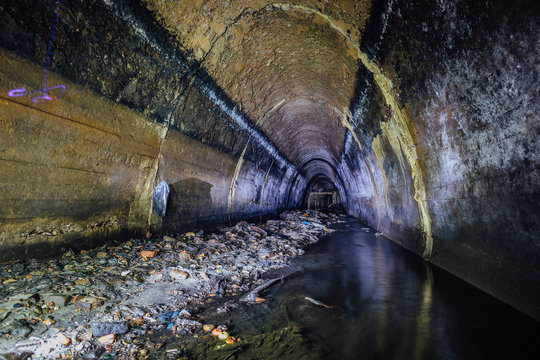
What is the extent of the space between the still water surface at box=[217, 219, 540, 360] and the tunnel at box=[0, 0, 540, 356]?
0.83ft

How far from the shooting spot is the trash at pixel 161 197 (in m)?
4.56

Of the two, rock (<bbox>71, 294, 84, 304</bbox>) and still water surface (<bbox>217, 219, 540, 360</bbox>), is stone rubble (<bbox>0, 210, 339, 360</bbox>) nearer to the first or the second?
rock (<bbox>71, 294, 84, 304</bbox>)

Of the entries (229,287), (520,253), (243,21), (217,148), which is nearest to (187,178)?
A: (217,148)

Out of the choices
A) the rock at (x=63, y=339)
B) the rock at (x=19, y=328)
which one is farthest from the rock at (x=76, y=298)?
the rock at (x=63, y=339)

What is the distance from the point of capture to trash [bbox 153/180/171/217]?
4561 mm

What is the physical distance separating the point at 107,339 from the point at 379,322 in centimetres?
236

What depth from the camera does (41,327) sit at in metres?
2.09

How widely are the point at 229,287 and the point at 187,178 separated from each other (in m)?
2.60

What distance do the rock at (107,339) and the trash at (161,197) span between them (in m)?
2.73

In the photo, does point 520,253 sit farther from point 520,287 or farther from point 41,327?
point 41,327

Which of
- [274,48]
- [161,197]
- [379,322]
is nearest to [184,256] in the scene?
[161,197]

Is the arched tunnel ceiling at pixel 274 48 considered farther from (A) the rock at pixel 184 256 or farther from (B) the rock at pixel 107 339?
(B) the rock at pixel 107 339

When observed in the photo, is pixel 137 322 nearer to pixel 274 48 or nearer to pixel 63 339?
pixel 63 339

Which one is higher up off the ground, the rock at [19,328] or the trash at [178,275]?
the trash at [178,275]
